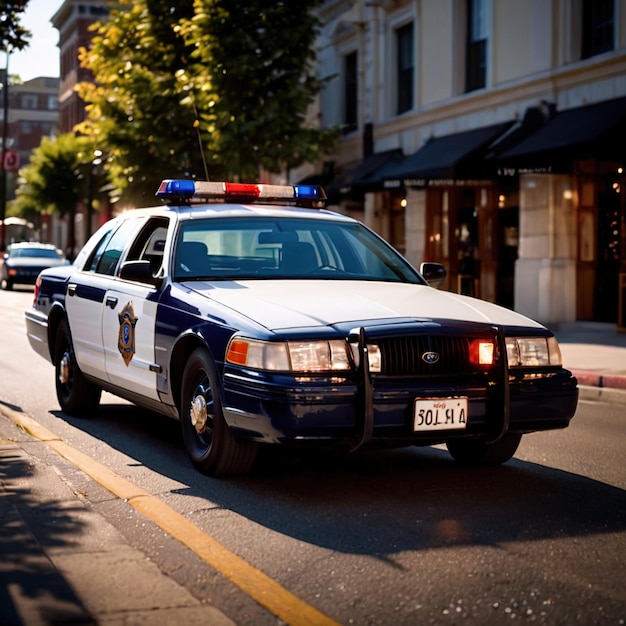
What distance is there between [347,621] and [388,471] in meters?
3.01

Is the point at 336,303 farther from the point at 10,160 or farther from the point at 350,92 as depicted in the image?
the point at 10,160

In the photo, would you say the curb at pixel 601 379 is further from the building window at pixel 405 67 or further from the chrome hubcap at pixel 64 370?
the building window at pixel 405 67

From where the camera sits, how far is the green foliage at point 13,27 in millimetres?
12781

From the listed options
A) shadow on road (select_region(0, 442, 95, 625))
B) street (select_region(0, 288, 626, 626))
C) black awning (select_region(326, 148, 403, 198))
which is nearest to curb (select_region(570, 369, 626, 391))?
street (select_region(0, 288, 626, 626))

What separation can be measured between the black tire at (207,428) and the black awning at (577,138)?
12662mm

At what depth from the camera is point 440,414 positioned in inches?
254

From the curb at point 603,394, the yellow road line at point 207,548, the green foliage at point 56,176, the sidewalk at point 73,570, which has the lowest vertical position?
the curb at point 603,394

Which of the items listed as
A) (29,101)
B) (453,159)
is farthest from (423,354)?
(29,101)

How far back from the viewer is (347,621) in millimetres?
4402

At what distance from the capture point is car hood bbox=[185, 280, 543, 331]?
6.62 m

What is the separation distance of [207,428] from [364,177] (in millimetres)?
20939

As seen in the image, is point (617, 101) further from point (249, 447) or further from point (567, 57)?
point (249, 447)

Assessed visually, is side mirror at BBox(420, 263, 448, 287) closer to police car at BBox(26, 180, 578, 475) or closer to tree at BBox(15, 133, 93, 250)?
police car at BBox(26, 180, 578, 475)

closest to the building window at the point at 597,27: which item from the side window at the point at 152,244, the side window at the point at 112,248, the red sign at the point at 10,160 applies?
the side window at the point at 112,248
